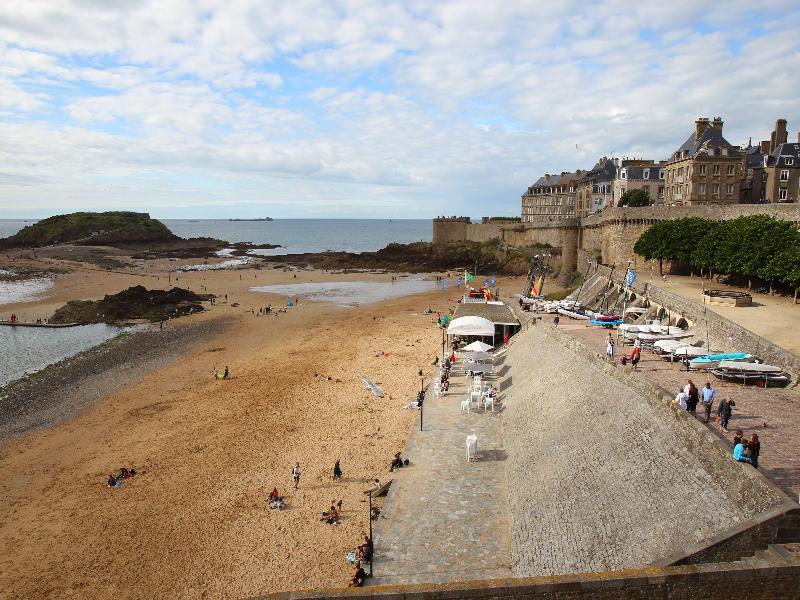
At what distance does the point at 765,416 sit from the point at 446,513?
776 centimetres

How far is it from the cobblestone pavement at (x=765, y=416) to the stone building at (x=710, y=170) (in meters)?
33.8

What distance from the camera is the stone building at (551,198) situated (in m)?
82.9

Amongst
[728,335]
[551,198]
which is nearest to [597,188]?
[551,198]

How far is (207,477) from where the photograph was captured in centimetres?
1778

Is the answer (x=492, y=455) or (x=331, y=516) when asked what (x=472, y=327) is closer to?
(x=492, y=455)

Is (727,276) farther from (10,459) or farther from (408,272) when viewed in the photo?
(408,272)

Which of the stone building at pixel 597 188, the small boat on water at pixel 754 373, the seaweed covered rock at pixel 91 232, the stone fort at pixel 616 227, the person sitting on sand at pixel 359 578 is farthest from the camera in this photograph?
the seaweed covered rock at pixel 91 232

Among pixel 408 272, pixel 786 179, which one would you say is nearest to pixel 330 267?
pixel 408 272

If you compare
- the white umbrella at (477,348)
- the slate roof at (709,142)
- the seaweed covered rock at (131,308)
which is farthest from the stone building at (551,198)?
the white umbrella at (477,348)

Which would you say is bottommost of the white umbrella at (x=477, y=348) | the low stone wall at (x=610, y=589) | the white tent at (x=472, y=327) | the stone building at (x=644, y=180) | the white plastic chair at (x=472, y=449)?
the white plastic chair at (x=472, y=449)

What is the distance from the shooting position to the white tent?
1090 inches

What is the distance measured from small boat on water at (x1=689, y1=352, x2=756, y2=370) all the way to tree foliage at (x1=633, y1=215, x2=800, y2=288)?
11053mm

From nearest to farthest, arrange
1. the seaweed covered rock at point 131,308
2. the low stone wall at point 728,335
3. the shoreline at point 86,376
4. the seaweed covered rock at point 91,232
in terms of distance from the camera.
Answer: the low stone wall at point 728,335
the shoreline at point 86,376
the seaweed covered rock at point 131,308
the seaweed covered rock at point 91,232

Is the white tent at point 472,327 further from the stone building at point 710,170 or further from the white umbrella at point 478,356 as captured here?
the stone building at point 710,170
